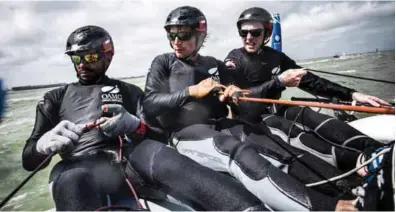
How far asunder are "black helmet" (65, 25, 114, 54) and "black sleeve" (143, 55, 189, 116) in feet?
1.45

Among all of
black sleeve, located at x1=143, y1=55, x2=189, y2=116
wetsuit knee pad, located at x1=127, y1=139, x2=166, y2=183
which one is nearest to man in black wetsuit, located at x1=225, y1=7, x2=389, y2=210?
black sleeve, located at x1=143, y1=55, x2=189, y2=116

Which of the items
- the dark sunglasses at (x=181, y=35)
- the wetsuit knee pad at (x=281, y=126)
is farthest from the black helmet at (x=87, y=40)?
the wetsuit knee pad at (x=281, y=126)

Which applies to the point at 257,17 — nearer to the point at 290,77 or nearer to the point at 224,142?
the point at 290,77

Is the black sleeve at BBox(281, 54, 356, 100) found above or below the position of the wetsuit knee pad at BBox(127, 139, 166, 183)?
above

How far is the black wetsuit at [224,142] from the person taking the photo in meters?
1.58

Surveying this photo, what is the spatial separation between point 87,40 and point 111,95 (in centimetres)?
48

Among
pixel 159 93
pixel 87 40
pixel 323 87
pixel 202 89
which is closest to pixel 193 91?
pixel 202 89

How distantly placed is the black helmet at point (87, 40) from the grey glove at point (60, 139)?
679mm

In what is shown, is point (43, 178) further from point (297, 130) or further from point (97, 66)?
point (297, 130)

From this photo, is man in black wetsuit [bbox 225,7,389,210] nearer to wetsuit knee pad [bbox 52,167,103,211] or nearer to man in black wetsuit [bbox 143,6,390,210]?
man in black wetsuit [bbox 143,6,390,210]

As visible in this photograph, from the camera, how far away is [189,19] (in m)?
2.51

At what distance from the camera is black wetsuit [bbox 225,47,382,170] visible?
2.14 meters

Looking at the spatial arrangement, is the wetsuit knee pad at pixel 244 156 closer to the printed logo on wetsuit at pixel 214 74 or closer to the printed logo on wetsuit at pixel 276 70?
the printed logo on wetsuit at pixel 214 74

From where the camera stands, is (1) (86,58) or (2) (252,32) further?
(2) (252,32)
